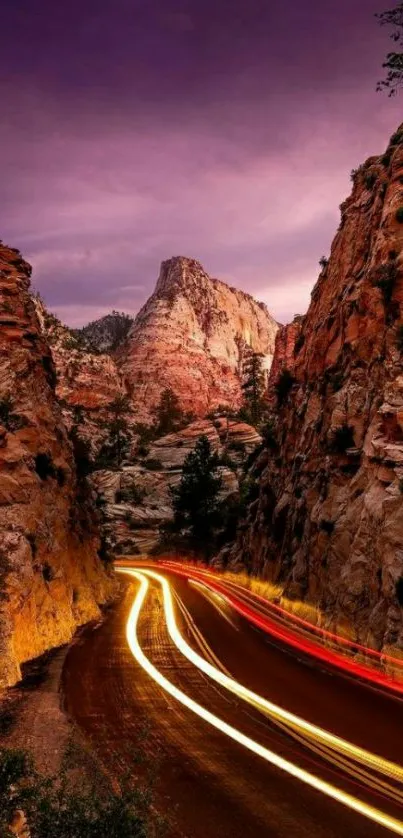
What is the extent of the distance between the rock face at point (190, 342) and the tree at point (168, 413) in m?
3.06

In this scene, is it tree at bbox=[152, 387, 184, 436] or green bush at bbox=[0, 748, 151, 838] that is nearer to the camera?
green bush at bbox=[0, 748, 151, 838]

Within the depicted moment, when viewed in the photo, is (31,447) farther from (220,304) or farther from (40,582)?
(220,304)

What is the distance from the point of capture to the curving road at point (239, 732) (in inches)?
233

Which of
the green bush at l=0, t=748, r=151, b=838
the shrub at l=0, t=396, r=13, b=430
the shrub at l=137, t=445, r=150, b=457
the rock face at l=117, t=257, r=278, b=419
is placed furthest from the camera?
the rock face at l=117, t=257, r=278, b=419

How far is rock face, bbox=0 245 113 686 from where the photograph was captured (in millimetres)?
14539

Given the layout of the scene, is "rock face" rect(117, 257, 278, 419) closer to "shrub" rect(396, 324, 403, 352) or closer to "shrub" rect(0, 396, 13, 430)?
"shrub" rect(0, 396, 13, 430)

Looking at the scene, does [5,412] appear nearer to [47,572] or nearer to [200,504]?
[47,572]

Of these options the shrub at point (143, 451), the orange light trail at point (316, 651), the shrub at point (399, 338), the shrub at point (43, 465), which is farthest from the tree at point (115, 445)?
the shrub at point (399, 338)

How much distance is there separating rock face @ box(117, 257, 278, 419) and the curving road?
10334 centimetres

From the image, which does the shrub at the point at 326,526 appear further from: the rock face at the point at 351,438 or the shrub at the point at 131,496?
the shrub at the point at 131,496

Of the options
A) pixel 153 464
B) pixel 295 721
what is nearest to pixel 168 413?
pixel 153 464

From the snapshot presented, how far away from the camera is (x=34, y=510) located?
18.2 m

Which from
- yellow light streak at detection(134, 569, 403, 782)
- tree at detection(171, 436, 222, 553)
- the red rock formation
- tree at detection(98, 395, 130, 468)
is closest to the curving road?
yellow light streak at detection(134, 569, 403, 782)

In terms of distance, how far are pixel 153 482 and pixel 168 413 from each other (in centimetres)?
3526
